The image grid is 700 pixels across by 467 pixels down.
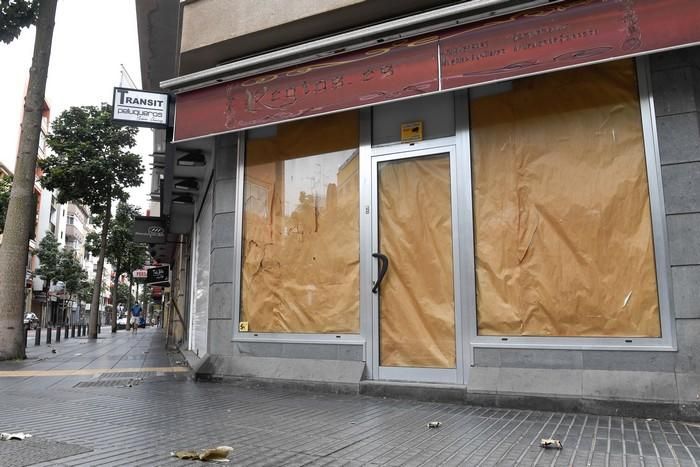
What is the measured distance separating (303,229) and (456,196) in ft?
6.86

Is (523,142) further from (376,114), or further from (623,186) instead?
(376,114)

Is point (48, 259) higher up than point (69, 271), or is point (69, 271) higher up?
point (48, 259)

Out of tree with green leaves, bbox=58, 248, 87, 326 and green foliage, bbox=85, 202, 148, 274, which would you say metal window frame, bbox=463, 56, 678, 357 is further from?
tree with green leaves, bbox=58, 248, 87, 326

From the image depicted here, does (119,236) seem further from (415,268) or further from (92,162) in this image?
(415,268)

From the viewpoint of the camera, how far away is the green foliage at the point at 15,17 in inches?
436

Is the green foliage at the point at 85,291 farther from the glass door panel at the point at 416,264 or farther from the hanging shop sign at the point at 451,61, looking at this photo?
the glass door panel at the point at 416,264

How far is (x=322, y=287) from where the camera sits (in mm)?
6652

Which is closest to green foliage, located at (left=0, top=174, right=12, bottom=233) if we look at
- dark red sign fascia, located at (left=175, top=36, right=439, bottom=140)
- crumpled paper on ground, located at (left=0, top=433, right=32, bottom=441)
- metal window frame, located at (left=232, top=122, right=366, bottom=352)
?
dark red sign fascia, located at (left=175, top=36, right=439, bottom=140)

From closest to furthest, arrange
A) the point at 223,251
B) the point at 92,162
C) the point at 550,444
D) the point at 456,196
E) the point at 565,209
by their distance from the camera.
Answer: the point at 550,444 < the point at 565,209 < the point at 456,196 < the point at 223,251 < the point at 92,162

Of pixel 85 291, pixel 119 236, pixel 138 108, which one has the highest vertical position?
pixel 119 236

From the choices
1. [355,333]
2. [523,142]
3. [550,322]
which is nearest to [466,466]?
[550,322]

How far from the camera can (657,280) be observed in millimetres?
4918

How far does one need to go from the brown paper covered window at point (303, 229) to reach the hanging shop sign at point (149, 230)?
9.50 meters

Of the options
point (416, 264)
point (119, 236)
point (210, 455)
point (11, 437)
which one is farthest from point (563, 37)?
point (119, 236)
